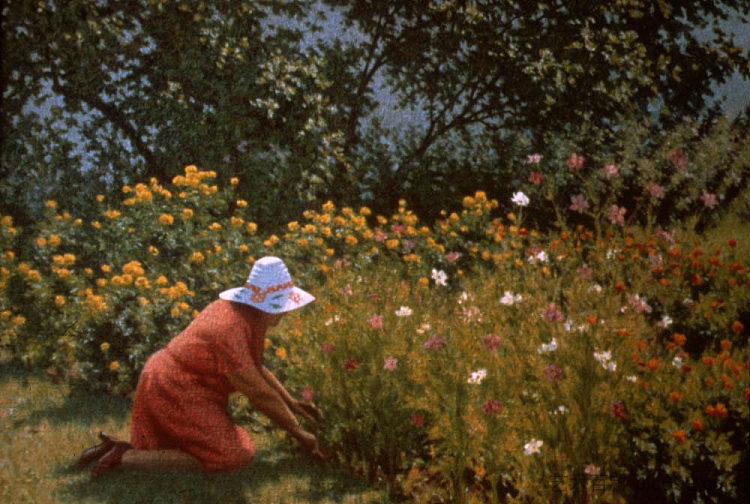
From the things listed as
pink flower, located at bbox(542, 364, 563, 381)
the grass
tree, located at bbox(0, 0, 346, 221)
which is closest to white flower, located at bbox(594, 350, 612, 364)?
pink flower, located at bbox(542, 364, 563, 381)

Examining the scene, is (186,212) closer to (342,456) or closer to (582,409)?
(342,456)

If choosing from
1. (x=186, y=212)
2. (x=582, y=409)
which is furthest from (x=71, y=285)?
(x=582, y=409)

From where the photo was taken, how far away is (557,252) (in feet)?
18.4

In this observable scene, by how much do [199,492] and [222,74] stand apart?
4009 millimetres

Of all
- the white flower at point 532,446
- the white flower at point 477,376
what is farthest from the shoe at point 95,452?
the white flower at point 532,446

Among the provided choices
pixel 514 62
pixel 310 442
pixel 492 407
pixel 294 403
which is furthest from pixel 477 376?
pixel 514 62

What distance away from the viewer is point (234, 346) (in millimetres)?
3322

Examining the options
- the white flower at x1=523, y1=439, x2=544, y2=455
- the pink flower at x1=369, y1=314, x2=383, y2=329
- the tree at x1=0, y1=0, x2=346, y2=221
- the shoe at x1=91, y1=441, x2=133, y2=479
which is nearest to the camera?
the white flower at x1=523, y1=439, x2=544, y2=455

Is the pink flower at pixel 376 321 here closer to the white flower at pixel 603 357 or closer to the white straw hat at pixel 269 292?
the white straw hat at pixel 269 292

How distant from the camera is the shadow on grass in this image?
3246 mm

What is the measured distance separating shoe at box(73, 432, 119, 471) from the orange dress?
4.3 inches

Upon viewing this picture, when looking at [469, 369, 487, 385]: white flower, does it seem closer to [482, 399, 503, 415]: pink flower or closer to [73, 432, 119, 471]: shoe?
[482, 399, 503, 415]: pink flower

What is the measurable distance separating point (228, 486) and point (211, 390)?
1.41 feet

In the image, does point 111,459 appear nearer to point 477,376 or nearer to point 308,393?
point 308,393
